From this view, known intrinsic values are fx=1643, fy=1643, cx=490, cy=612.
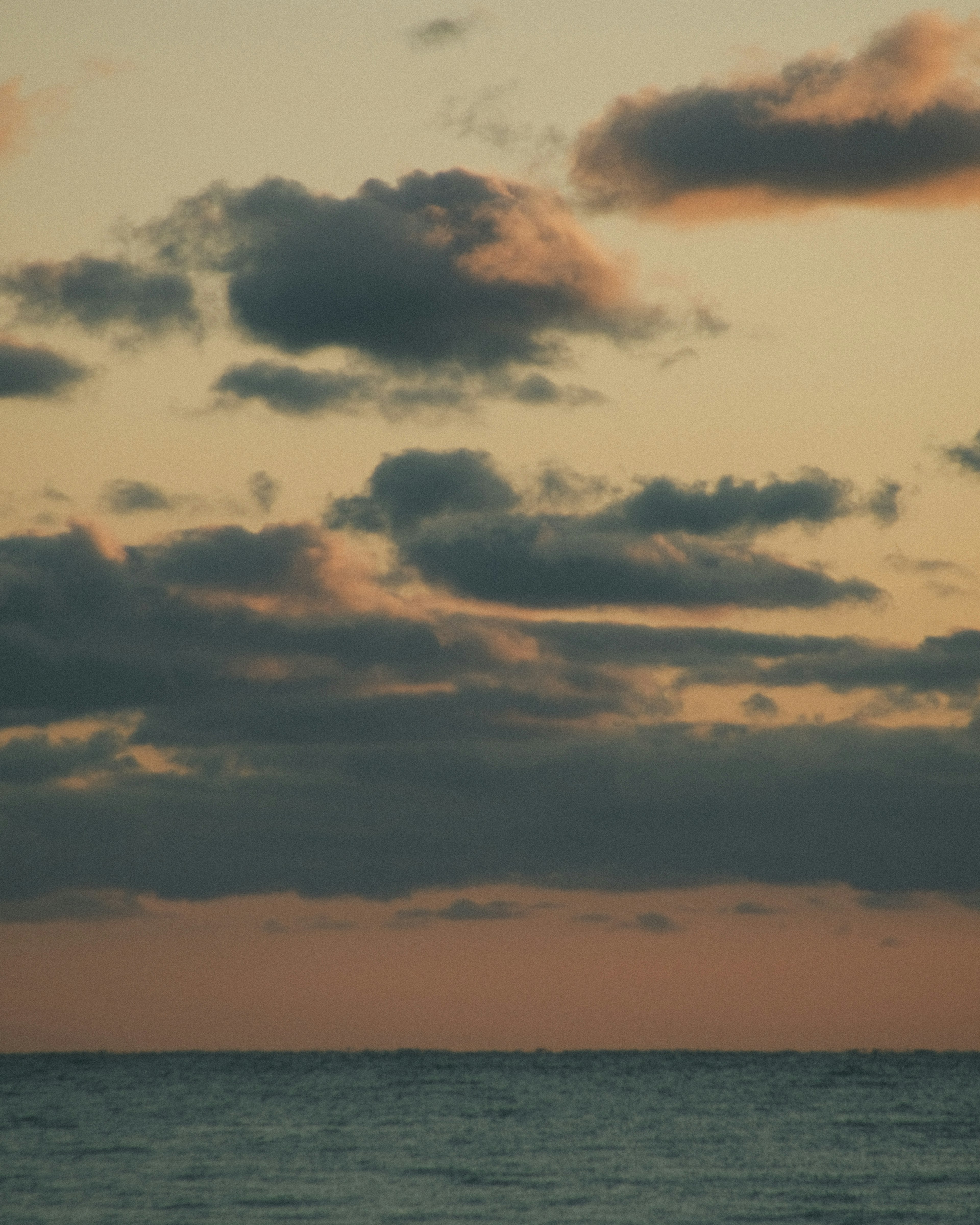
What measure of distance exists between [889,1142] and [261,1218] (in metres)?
52.8

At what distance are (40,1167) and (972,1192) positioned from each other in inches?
1784

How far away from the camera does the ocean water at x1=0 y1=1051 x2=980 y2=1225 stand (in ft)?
224

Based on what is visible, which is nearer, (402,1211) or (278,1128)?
(402,1211)

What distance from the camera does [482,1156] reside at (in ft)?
306

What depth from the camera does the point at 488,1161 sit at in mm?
90312

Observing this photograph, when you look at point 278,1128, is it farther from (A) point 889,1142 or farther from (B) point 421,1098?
(B) point 421,1098

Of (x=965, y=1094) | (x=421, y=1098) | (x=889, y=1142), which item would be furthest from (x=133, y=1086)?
(x=889, y=1142)

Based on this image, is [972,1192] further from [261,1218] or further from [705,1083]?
[705,1083]

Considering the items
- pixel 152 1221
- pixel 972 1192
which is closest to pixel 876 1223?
pixel 972 1192

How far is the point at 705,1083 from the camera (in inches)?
7726

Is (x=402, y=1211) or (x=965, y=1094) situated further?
(x=965, y=1094)

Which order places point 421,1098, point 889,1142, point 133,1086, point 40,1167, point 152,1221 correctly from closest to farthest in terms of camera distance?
point 152,1221, point 40,1167, point 889,1142, point 421,1098, point 133,1086

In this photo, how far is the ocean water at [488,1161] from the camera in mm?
68188

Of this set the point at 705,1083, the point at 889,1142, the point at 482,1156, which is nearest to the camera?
the point at 482,1156
